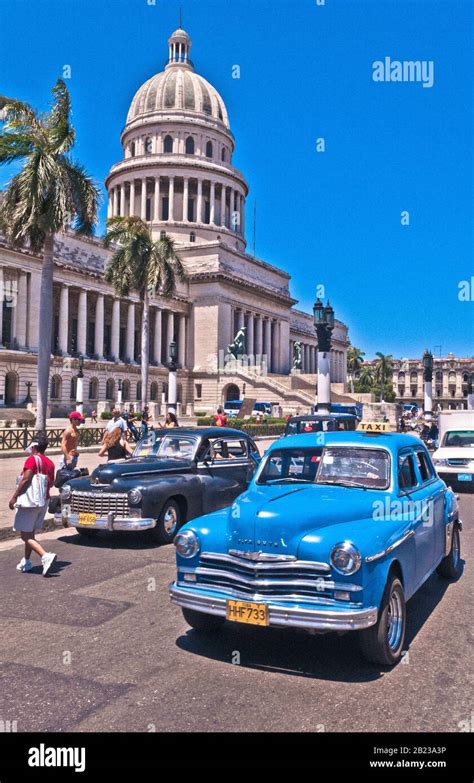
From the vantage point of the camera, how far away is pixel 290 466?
6855mm

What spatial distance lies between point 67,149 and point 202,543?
23352mm

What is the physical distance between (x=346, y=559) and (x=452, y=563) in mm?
3690

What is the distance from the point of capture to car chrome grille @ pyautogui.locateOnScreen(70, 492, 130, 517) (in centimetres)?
977

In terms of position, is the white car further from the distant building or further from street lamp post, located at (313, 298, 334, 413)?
the distant building

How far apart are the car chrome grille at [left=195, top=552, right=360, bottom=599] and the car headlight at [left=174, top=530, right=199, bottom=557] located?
0.22 meters

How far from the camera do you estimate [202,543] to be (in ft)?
18.4

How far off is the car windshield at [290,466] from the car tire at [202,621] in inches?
59.0

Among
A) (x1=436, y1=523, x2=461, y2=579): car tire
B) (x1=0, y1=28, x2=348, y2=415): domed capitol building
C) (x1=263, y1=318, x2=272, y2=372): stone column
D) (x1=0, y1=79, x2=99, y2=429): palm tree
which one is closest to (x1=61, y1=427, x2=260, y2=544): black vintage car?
(x1=436, y1=523, x2=461, y2=579): car tire

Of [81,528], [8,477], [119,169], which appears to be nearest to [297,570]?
[81,528]

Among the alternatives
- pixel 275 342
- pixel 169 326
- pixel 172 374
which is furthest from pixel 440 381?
pixel 172 374

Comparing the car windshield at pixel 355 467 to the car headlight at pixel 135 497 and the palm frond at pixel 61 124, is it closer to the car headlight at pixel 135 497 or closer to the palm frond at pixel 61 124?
the car headlight at pixel 135 497

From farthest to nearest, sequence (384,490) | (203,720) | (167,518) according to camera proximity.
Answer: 1. (167,518)
2. (384,490)
3. (203,720)

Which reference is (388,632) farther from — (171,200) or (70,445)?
(171,200)
